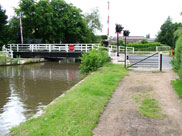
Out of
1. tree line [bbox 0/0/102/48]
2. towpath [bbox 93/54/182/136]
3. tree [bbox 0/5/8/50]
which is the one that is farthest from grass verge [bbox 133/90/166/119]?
tree [bbox 0/5/8/50]

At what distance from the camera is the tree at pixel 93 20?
5631cm

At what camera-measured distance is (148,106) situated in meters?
6.43

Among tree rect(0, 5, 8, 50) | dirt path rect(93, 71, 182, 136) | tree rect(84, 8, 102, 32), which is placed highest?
tree rect(84, 8, 102, 32)

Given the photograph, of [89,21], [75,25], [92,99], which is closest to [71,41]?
[75,25]

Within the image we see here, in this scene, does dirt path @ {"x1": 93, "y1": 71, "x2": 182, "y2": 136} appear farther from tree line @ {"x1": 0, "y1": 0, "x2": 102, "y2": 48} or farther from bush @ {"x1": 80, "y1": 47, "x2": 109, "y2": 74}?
tree line @ {"x1": 0, "y1": 0, "x2": 102, "y2": 48}

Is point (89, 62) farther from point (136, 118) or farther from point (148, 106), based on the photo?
point (136, 118)

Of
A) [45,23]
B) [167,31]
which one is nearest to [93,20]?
[167,31]

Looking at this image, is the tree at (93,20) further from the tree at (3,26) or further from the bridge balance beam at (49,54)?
the bridge balance beam at (49,54)

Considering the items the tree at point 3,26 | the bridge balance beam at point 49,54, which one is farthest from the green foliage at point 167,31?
the tree at point 3,26

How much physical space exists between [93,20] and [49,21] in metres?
21.5

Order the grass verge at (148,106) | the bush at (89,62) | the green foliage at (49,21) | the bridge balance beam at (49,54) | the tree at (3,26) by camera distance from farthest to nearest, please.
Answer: the green foliage at (49,21)
the tree at (3,26)
the bridge balance beam at (49,54)
the bush at (89,62)
the grass verge at (148,106)

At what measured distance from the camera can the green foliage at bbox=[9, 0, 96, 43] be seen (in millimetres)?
37094

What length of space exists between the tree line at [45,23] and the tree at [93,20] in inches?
537

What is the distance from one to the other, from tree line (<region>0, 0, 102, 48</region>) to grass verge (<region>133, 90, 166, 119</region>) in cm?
3114
